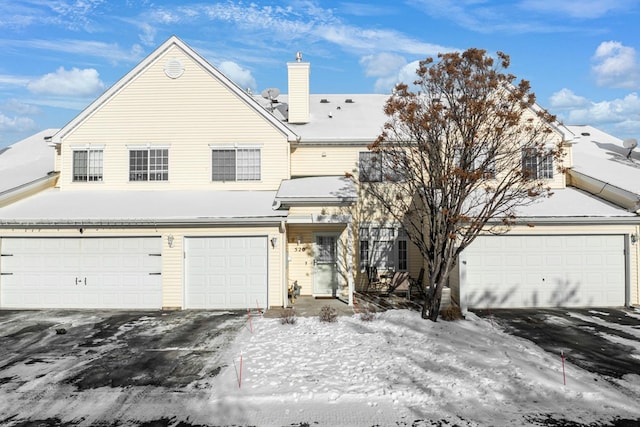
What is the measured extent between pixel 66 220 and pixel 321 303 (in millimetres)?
9263

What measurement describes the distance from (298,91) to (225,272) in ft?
30.2

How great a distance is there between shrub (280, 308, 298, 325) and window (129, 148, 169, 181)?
307 inches

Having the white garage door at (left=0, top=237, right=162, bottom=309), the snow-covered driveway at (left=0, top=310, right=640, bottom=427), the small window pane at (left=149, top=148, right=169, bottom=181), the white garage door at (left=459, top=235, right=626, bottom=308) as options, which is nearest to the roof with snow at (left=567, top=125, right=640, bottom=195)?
the white garage door at (left=459, top=235, right=626, bottom=308)

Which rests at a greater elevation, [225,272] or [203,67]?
[203,67]

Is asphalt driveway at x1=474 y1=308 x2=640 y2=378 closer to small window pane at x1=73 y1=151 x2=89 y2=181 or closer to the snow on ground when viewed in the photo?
the snow on ground

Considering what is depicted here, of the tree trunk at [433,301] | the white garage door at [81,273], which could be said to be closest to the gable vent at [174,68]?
the white garage door at [81,273]

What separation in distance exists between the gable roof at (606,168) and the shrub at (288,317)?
12.5m

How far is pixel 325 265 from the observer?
50.1 ft

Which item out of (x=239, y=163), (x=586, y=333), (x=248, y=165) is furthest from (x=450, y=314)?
(x=239, y=163)

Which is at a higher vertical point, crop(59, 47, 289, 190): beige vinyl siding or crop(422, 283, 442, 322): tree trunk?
crop(59, 47, 289, 190): beige vinyl siding

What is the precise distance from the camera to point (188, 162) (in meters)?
15.8

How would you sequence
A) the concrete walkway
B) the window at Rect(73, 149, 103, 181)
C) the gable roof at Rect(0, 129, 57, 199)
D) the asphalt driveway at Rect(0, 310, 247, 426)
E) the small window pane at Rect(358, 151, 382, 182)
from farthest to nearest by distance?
the small window pane at Rect(358, 151, 382, 182) < the window at Rect(73, 149, 103, 181) < the gable roof at Rect(0, 129, 57, 199) < the concrete walkway < the asphalt driveway at Rect(0, 310, 247, 426)

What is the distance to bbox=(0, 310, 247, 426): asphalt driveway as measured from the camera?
6746 millimetres

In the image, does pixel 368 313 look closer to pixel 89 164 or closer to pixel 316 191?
pixel 316 191
